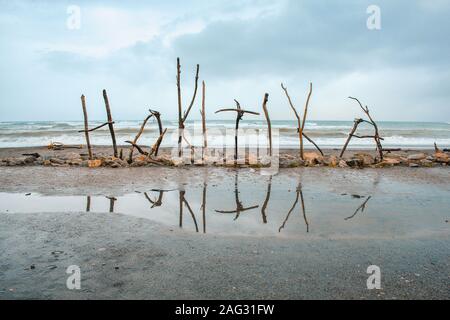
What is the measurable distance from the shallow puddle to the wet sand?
0.02 meters

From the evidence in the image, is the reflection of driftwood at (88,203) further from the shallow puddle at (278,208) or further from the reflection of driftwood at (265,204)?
→ the reflection of driftwood at (265,204)

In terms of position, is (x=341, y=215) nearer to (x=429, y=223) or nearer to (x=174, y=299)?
(x=429, y=223)

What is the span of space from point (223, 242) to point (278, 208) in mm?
2161

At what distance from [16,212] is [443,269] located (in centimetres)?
647

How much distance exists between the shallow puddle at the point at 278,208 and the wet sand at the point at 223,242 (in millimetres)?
22

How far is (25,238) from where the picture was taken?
4461 mm

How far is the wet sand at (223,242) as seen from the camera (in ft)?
10.6

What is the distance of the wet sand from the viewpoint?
3.23m

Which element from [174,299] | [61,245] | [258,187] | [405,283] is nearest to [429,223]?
[405,283]
